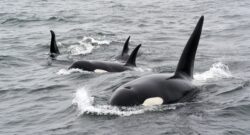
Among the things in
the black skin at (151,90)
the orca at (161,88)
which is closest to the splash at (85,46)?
the orca at (161,88)

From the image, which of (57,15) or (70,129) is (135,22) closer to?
(57,15)

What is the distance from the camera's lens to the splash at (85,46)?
20500mm

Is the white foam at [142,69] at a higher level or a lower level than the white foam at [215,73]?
lower

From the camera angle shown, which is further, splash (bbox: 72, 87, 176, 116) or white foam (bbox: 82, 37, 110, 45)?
white foam (bbox: 82, 37, 110, 45)

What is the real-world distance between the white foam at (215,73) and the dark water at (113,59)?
0.11ft

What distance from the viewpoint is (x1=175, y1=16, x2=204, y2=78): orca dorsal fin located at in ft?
37.2

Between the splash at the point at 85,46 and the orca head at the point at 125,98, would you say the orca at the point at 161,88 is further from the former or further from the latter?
the splash at the point at 85,46

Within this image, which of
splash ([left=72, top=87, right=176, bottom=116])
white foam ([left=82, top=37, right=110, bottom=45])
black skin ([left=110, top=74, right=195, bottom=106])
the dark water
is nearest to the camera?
the dark water

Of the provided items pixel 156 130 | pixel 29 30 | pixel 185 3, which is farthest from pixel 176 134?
pixel 185 3

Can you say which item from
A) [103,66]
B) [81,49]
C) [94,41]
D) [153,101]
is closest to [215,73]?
[103,66]

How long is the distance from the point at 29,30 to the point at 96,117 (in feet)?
58.7

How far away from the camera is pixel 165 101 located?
34.9ft

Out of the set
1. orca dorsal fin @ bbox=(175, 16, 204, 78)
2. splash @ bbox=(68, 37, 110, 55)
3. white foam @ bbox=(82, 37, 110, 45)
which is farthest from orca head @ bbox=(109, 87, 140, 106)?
white foam @ bbox=(82, 37, 110, 45)

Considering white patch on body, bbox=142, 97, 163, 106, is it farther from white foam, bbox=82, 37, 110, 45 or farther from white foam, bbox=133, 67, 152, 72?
white foam, bbox=82, 37, 110, 45
